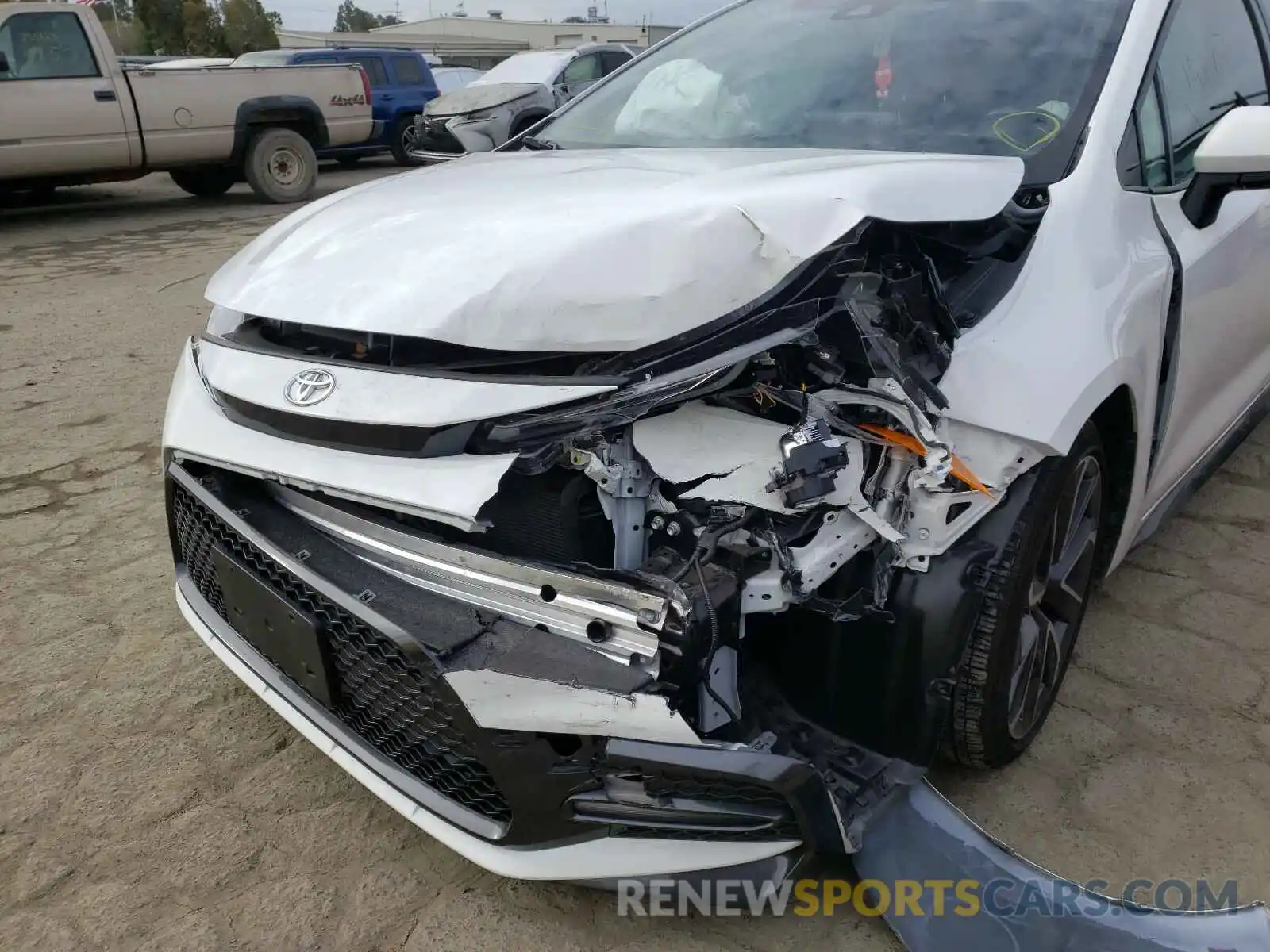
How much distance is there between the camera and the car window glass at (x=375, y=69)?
1443 centimetres

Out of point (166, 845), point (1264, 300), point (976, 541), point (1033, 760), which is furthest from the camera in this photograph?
point (1264, 300)

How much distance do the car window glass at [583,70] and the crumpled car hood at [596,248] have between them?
11570 millimetres

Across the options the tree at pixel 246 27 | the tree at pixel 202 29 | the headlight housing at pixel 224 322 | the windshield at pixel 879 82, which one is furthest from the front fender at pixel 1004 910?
the tree at pixel 246 27

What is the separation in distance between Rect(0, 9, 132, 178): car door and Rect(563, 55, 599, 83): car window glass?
5528mm

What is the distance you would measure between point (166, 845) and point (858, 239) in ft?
6.15

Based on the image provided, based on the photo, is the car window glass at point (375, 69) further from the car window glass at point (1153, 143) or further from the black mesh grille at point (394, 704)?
the black mesh grille at point (394, 704)

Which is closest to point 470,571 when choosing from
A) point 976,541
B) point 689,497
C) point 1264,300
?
point 689,497

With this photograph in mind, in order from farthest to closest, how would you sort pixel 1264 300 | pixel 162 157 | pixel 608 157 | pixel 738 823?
pixel 162 157 → pixel 1264 300 → pixel 608 157 → pixel 738 823

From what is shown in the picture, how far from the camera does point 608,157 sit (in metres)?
2.61

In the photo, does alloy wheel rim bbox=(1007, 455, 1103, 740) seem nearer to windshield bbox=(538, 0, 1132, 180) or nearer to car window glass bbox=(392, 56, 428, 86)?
windshield bbox=(538, 0, 1132, 180)

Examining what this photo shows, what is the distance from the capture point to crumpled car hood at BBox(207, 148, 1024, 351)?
1.72 metres

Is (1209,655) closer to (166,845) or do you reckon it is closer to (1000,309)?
(1000,309)

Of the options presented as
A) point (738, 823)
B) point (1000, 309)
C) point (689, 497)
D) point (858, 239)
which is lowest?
point (738, 823)

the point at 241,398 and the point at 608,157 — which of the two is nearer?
the point at 241,398
